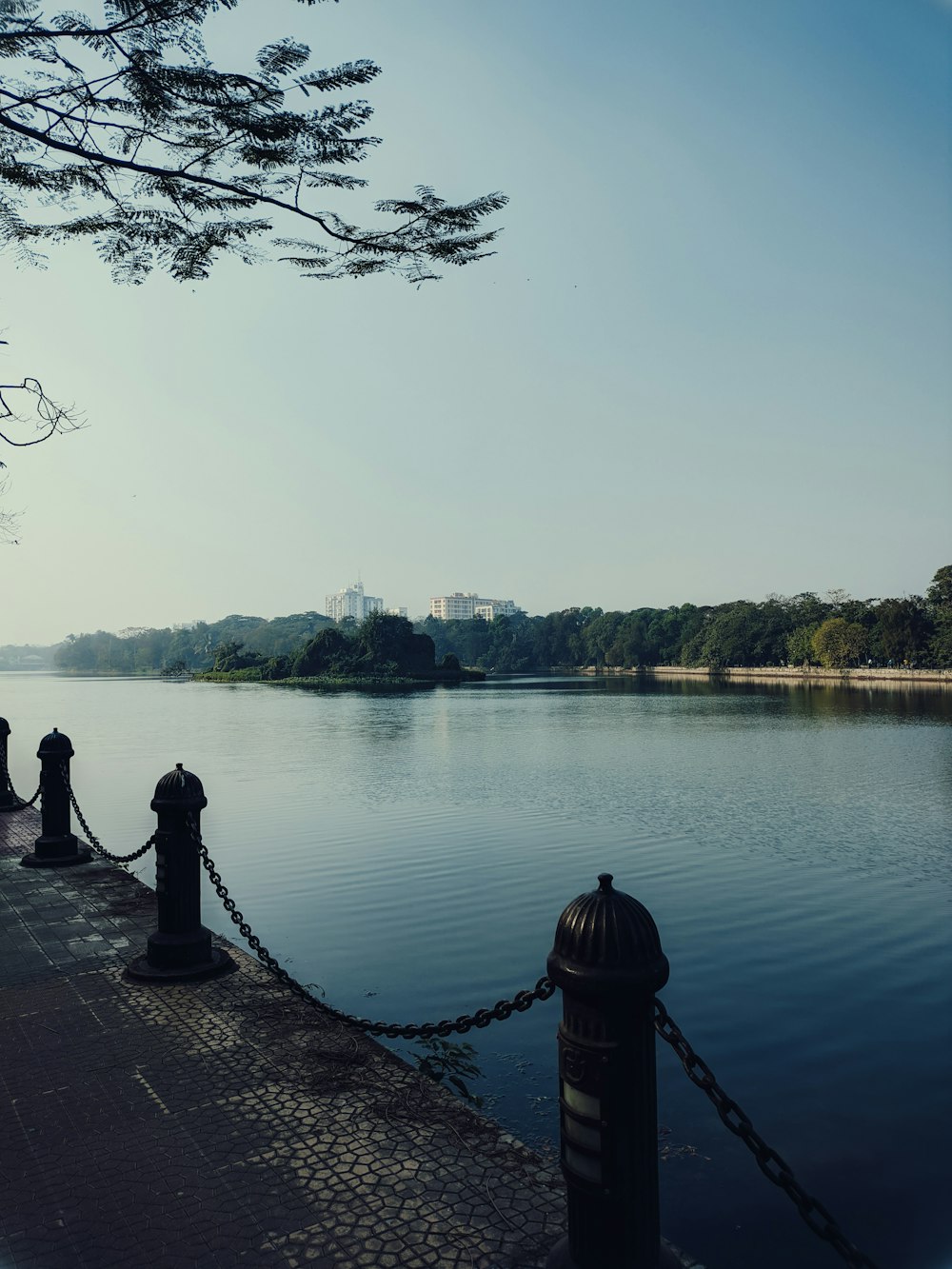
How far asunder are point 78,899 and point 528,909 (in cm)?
514

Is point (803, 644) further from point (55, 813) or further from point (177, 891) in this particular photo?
point (177, 891)

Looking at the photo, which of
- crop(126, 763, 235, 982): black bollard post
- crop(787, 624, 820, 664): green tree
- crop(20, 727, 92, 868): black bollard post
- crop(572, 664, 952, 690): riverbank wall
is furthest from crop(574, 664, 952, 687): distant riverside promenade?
crop(126, 763, 235, 982): black bollard post

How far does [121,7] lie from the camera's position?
6562 millimetres

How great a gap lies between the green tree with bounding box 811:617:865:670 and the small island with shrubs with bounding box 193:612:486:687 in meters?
44.6

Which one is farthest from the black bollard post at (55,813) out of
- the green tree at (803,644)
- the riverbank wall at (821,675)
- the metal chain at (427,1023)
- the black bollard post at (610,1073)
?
the green tree at (803,644)

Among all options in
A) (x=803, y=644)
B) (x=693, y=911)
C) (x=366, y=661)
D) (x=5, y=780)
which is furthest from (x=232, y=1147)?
(x=803, y=644)

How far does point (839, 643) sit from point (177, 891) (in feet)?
343

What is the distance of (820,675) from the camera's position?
109500 millimetres

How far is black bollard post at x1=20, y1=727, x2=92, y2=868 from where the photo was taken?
1020 cm

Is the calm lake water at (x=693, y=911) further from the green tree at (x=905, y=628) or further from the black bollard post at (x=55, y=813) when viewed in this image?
the green tree at (x=905, y=628)

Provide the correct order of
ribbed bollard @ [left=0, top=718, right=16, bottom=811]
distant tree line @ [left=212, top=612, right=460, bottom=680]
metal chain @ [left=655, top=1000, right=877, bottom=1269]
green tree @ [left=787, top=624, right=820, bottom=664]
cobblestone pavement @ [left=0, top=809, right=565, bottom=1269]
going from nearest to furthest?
metal chain @ [left=655, top=1000, right=877, bottom=1269] → cobblestone pavement @ [left=0, top=809, right=565, bottom=1269] → ribbed bollard @ [left=0, top=718, right=16, bottom=811] → distant tree line @ [left=212, top=612, right=460, bottom=680] → green tree @ [left=787, top=624, right=820, bottom=664]

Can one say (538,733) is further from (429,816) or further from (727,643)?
(727,643)

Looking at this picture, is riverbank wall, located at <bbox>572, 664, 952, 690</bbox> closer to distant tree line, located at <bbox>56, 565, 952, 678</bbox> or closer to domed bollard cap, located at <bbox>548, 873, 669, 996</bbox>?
distant tree line, located at <bbox>56, 565, 952, 678</bbox>

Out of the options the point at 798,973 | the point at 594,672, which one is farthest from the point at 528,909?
the point at 594,672
